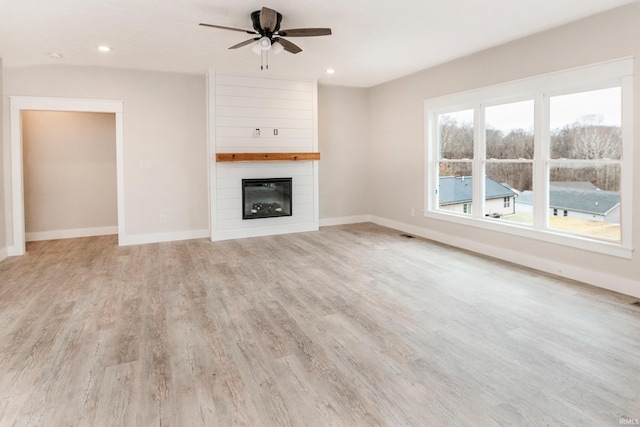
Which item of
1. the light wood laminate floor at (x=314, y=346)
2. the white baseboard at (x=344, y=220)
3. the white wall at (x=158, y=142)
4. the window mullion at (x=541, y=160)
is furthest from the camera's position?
the white baseboard at (x=344, y=220)

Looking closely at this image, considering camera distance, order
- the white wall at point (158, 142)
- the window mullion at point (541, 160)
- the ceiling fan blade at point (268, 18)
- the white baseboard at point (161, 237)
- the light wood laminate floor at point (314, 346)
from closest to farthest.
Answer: the light wood laminate floor at point (314, 346) → the ceiling fan blade at point (268, 18) → the window mullion at point (541, 160) → the white wall at point (158, 142) → the white baseboard at point (161, 237)

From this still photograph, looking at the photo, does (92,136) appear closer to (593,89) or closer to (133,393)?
(133,393)

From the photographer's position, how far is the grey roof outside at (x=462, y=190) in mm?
5008

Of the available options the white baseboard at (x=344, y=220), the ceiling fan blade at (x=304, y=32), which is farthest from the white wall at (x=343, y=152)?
the ceiling fan blade at (x=304, y=32)

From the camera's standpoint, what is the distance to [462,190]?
5645 mm

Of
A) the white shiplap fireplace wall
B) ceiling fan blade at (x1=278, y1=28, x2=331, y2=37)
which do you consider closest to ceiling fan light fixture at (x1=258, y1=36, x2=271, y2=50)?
ceiling fan blade at (x1=278, y1=28, x2=331, y2=37)

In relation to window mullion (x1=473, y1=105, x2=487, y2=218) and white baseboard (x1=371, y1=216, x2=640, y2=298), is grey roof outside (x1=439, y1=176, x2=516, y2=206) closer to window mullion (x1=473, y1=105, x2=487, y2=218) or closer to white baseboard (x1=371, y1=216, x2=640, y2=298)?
window mullion (x1=473, y1=105, x2=487, y2=218)

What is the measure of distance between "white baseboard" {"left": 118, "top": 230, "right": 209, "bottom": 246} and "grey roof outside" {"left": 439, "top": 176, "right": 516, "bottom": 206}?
13.2 ft

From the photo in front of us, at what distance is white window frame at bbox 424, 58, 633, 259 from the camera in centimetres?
355

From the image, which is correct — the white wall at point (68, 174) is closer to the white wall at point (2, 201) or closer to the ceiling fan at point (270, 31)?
the white wall at point (2, 201)

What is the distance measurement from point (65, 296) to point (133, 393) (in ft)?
6.98

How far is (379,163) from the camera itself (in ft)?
24.1

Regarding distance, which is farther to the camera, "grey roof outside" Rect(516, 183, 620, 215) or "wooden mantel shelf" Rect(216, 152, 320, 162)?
"wooden mantel shelf" Rect(216, 152, 320, 162)

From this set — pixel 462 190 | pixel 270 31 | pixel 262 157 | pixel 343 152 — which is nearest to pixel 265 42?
pixel 270 31
